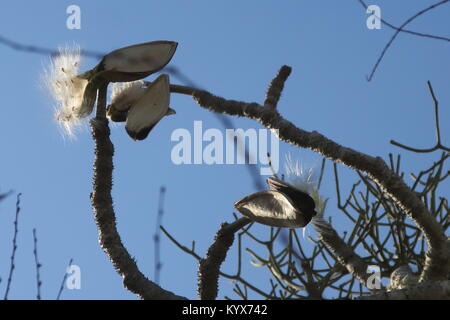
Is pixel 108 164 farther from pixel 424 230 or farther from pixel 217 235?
pixel 424 230

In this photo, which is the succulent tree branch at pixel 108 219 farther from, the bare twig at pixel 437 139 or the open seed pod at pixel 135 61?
the bare twig at pixel 437 139

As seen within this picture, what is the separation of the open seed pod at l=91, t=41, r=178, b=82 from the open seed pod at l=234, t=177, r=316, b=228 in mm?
327

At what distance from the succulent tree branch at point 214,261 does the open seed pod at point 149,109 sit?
1.07 ft

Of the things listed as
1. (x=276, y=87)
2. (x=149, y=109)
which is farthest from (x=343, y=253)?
(x=149, y=109)

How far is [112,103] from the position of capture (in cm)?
144

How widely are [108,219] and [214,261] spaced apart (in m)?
0.17

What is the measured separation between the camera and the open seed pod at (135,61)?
131 centimetres

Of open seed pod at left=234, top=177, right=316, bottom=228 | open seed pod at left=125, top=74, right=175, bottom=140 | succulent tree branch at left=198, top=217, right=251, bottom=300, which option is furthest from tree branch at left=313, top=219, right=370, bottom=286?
open seed pod at left=125, top=74, right=175, bottom=140

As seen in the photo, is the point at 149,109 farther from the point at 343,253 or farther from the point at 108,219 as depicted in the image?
the point at 343,253

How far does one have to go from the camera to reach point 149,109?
1355 mm
